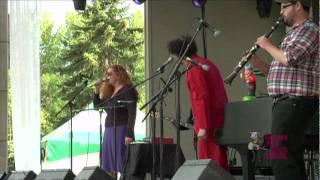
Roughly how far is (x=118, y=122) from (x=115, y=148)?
0.24m

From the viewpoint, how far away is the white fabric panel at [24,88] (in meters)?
7.28

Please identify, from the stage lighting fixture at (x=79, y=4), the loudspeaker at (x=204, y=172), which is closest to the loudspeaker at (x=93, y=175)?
the loudspeaker at (x=204, y=172)

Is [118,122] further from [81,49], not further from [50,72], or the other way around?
[81,49]

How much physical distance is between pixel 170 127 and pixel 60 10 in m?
2.68

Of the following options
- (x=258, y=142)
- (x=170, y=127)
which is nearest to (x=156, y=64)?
(x=170, y=127)

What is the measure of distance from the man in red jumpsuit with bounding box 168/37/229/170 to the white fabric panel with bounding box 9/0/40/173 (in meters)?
3.30

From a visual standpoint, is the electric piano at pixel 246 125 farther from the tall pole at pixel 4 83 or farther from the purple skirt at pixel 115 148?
the tall pole at pixel 4 83

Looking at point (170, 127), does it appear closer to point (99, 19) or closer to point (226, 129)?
point (99, 19)

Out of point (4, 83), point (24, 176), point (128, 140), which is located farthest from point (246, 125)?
point (4, 83)

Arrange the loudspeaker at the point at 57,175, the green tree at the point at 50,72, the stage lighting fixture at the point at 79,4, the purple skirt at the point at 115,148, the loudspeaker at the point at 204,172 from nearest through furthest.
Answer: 1. the loudspeaker at the point at 204,172
2. the loudspeaker at the point at 57,175
3. the purple skirt at the point at 115,148
4. the stage lighting fixture at the point at 79,4
5. the green tree at the point at 50,72

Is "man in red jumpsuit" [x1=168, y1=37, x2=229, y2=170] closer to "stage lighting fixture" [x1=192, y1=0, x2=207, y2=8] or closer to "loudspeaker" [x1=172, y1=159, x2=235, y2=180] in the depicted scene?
"loudspeaker" [x1=172, y1=159, x2=235, y2=180]

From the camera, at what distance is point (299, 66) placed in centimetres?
344

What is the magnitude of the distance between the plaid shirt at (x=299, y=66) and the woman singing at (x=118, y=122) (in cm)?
211

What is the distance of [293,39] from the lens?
11.3 feet
